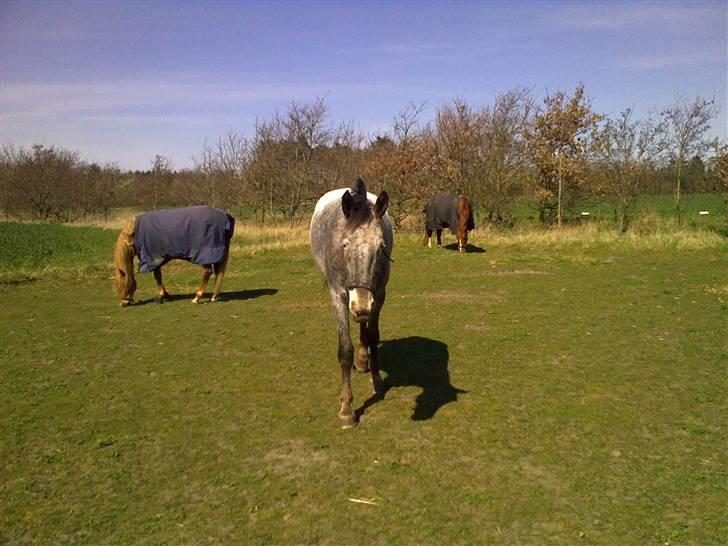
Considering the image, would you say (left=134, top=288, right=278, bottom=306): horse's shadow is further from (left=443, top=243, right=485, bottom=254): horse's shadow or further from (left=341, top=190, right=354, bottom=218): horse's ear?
(left=443, top=243, right=485, bottom=254): horse's shadow

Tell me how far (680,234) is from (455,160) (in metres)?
9.41

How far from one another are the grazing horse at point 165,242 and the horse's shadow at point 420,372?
4930mm

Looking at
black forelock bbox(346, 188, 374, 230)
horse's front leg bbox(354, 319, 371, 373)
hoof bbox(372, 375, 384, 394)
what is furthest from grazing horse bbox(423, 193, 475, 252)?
black forelock bbox(346, 188, 374, 230)

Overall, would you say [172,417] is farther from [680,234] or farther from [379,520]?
[680,234]

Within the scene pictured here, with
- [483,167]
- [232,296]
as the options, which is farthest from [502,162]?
[232,296]

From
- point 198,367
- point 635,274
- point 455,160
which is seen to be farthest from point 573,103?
point 198,367

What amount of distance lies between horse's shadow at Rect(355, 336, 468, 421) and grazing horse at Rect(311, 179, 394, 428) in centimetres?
35

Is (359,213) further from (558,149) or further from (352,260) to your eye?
(558,149)

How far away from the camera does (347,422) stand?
14.5 feet

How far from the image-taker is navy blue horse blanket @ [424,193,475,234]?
55.1 ft

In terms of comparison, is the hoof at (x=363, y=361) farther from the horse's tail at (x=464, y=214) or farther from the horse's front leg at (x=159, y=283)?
the horse's tail at (x=464, y=214)

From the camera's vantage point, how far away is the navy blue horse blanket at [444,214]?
55.1ft

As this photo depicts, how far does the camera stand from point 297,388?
5.43 metres

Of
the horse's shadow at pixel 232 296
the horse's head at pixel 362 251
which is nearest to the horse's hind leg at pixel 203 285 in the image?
the horse's shadow at pixel 232 296
